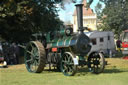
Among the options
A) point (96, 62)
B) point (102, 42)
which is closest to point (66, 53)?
point (96, 62)

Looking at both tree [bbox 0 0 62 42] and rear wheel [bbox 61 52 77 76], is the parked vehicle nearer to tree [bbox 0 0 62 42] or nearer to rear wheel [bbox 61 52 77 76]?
tree [bbox 0 0 62 42]

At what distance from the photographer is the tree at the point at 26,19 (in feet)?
62.9

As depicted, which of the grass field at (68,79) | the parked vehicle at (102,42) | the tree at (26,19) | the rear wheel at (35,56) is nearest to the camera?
the grass field at (68,79)

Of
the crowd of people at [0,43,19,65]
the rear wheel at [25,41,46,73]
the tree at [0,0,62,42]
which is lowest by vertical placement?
the crowd of people at [0,43,19,65]

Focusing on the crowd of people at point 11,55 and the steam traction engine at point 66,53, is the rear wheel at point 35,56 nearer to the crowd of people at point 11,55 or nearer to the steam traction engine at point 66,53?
the steam traction engine at point 66,53

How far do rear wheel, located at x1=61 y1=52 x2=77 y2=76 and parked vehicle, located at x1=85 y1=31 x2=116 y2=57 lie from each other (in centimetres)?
1393

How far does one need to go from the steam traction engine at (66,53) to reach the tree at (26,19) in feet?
26.5

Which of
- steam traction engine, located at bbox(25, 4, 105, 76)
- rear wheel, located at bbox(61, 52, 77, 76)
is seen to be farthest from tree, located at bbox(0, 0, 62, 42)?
rear wheel, located at bbox(61, 52, 77, 76)

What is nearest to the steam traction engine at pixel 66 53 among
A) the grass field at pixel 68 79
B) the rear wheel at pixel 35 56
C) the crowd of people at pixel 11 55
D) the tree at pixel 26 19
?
the rear wheel at pixel 35 56

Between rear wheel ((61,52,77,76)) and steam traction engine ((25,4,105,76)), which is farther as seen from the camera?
steam traction engine ((25,4,105,76))

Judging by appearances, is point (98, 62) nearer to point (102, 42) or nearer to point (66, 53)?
point (66, 53)

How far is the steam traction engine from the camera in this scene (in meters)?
9.36

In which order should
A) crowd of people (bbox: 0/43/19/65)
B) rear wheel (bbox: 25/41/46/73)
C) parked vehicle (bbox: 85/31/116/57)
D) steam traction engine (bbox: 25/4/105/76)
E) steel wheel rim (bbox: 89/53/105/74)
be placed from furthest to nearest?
parked vehicle (bbox: 85/31/116/57)
crowd of people (bbox: 0/43/19/65)
rear wheel (bbox: 25/41/46/73)
steel wheel rim (bbox: 89/53/105/74)
steam traction engine (bbox: 25/4/105/76)

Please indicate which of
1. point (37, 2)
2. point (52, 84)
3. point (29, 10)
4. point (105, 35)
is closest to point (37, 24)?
point (37, 2)
